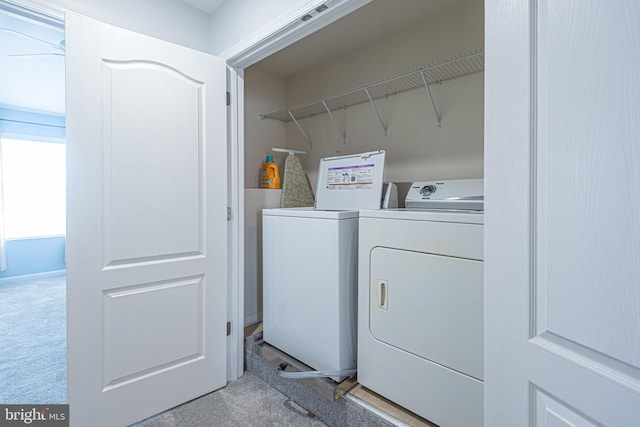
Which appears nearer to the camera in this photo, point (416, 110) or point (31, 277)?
point (416, 110)

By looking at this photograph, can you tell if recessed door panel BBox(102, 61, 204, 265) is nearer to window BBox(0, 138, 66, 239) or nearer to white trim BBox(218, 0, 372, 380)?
Result: white trim BBox(218, 0, 372, 380)

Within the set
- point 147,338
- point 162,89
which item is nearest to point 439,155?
point 162,89

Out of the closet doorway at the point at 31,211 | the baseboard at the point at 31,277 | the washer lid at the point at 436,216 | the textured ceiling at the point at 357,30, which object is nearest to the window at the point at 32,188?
the closet doorway at the point at 31,211

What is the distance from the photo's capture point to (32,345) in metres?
2.61

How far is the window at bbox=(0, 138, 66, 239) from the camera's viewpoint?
15.1 feet

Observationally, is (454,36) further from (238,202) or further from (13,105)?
(13,105)

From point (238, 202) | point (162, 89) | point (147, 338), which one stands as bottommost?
point (147, 338)

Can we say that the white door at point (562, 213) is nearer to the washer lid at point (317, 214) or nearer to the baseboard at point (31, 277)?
the washer lid at point (317, 214)

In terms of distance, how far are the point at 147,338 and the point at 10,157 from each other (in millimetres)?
4899

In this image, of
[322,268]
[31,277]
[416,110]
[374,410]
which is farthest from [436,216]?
[31,277]

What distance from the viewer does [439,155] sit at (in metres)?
1.97

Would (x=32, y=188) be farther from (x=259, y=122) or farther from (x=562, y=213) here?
(x=562, y=213)

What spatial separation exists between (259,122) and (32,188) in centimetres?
448

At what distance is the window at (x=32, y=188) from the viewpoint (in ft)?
15.1
